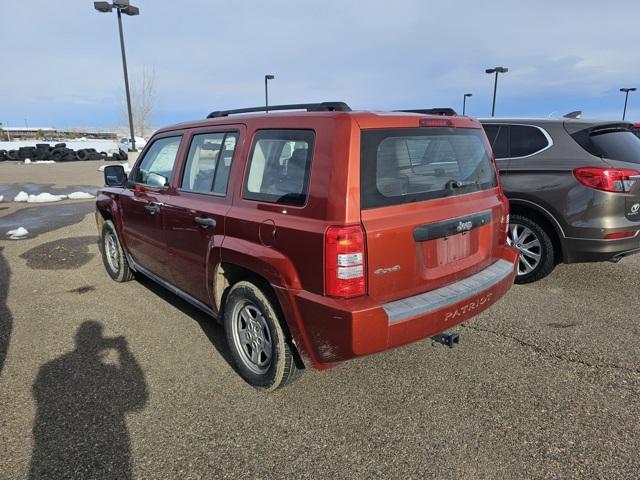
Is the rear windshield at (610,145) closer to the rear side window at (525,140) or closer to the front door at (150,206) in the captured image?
the rear side window at (525,140)

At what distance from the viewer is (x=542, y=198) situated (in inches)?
180

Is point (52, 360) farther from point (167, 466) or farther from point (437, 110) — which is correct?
point (437, 110)

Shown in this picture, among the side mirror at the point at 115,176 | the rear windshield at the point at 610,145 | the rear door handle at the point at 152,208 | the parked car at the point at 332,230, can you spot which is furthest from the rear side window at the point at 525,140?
the side mirror at the point at 115,176

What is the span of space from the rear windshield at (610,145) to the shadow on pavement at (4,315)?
18.0ft

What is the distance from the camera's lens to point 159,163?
160 inches

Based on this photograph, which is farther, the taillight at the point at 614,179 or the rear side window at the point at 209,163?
the taillight at the point at 614,179

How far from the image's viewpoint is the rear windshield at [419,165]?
7.92ft

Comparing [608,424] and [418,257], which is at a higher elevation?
[418,257]

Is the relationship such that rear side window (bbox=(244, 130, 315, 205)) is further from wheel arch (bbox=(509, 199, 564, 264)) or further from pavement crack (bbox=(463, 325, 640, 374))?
wheel arch (bbox=(509, 199, 564, 264))

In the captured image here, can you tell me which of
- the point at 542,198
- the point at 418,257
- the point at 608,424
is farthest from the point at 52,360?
the point at 542,198

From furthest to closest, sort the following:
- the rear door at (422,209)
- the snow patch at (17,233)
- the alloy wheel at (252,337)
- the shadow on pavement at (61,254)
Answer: the snow patch at (17,233) → the shadow on pavement at (61,254) → the alloy wheel at (252,337) → the rear door at (422,209)

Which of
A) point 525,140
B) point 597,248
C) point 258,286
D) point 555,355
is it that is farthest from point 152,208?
point 597,248

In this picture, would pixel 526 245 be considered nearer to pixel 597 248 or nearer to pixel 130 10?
pixel 597 248

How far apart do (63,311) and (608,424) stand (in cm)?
454
